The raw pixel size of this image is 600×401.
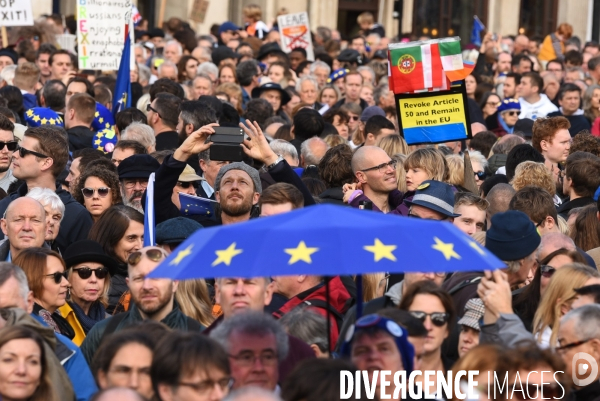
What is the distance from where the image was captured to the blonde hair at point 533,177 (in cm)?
1037

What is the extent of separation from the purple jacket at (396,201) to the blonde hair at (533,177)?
2.81 feet

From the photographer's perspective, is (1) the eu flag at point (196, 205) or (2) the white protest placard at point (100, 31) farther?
(2) the white protest placard at point (100, 31)

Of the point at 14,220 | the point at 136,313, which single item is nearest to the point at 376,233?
the point at 136,313

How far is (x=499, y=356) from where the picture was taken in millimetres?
5680

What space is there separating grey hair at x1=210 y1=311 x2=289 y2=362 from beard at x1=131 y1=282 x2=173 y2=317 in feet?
4.03

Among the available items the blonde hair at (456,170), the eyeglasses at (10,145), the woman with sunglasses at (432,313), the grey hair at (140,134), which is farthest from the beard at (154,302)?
the grey hair at (140,134)

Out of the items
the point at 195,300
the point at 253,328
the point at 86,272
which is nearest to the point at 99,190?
the point at 86,272

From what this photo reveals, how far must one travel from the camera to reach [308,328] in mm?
6723

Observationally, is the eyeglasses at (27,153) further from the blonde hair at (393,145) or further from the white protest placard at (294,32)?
the white protest placard at (294,32)

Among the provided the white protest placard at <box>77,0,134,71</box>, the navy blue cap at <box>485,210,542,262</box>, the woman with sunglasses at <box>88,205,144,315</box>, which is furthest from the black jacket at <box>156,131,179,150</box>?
the navy blue cap at <box>485,210,542,262</box>

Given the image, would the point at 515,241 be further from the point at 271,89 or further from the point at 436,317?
the point at 271,89

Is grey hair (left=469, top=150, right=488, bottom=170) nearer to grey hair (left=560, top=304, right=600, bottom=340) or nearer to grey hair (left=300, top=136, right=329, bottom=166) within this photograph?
grey hair (left=300, top=136, right=329, bottom=166)

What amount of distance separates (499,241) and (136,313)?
6.64 ft

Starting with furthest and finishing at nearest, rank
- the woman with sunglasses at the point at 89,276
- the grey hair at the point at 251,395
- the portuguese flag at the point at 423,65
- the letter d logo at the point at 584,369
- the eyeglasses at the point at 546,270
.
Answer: the portuguese flag at the point at 423,65
the woman with sunglasses at the point at 89,276
the eyeglasses at the point at 546,270
the letter d logo at the point at 584,369
the grey hair at the point at 251,395
